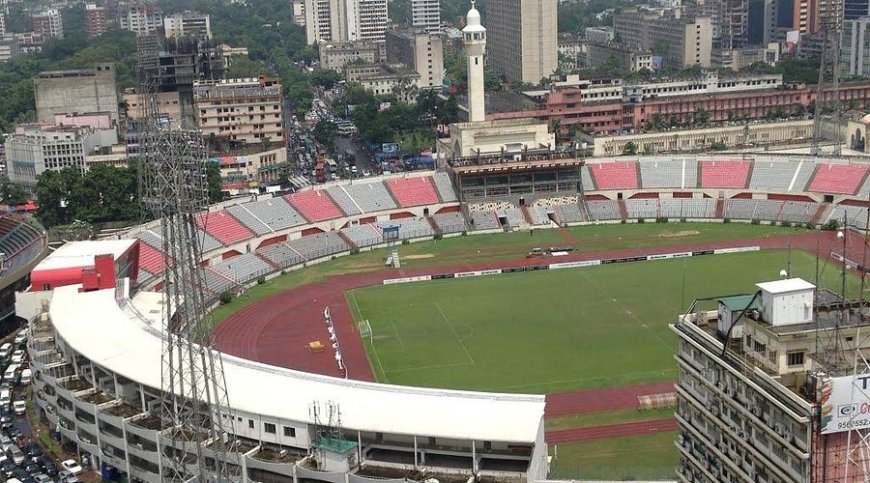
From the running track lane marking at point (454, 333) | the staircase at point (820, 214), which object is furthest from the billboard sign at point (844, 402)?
the staircase at point (820, 214)

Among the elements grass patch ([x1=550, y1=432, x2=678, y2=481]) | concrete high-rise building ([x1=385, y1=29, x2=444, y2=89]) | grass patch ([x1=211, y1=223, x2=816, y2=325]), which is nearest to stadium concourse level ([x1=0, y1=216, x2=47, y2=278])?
grass patch ([x1=211, y1=223, x2=816, y2=325])

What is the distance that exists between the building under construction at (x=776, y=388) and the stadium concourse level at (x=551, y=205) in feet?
140

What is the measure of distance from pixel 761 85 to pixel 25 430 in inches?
3337

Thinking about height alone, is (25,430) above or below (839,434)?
below

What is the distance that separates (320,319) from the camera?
53219 millimetres

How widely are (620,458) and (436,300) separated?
2216 cm

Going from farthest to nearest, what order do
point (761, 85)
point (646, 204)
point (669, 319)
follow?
point (761, 85), point (646, 204), point (669, 319)

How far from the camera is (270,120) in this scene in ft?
317

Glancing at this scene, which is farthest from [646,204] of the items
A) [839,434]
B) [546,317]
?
[839,434]

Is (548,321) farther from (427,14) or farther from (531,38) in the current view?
(427,14)

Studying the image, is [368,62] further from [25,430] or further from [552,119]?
[25,430]

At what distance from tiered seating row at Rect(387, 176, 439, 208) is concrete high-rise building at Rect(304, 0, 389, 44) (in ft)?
354

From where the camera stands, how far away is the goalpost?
1966 inches

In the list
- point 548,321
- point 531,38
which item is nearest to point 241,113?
point 531,38
